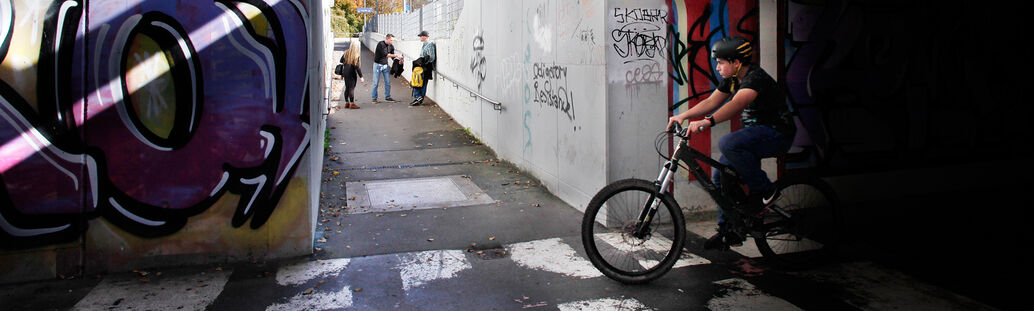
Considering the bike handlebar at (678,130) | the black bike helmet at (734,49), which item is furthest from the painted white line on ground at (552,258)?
the black bike helmet at (734,49)

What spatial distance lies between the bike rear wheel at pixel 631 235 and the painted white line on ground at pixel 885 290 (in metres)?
1.03

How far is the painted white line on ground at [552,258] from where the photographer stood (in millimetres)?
5473

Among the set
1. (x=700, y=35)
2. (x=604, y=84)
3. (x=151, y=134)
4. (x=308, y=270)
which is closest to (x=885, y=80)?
(x=700, y=35)

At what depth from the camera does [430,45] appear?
16.9 metres

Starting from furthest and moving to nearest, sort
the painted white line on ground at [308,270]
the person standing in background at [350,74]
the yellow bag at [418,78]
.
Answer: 1. the yellow bag at [418,78]
2. the person standing in background at [350,74]
3. the painted white line on ground at [308,270]

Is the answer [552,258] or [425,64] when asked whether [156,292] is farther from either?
[425,64]

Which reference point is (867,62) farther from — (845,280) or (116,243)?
(116,243)

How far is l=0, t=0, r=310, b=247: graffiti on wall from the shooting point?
5.34 metres

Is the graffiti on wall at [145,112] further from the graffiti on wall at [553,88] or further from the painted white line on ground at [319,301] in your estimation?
the graffiti on wall at [553,88]

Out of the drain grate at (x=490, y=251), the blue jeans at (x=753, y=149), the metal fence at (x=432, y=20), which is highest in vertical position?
the metal fence at (x=432, y=20)

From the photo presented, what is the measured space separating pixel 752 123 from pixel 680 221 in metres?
0.90

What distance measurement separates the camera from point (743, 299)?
4.79 m

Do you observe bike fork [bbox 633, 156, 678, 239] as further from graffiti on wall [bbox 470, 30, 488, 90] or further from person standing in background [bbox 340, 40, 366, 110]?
person standing in background [bbox 340, 40, 366, 110]

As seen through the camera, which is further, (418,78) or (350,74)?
(418,78)
